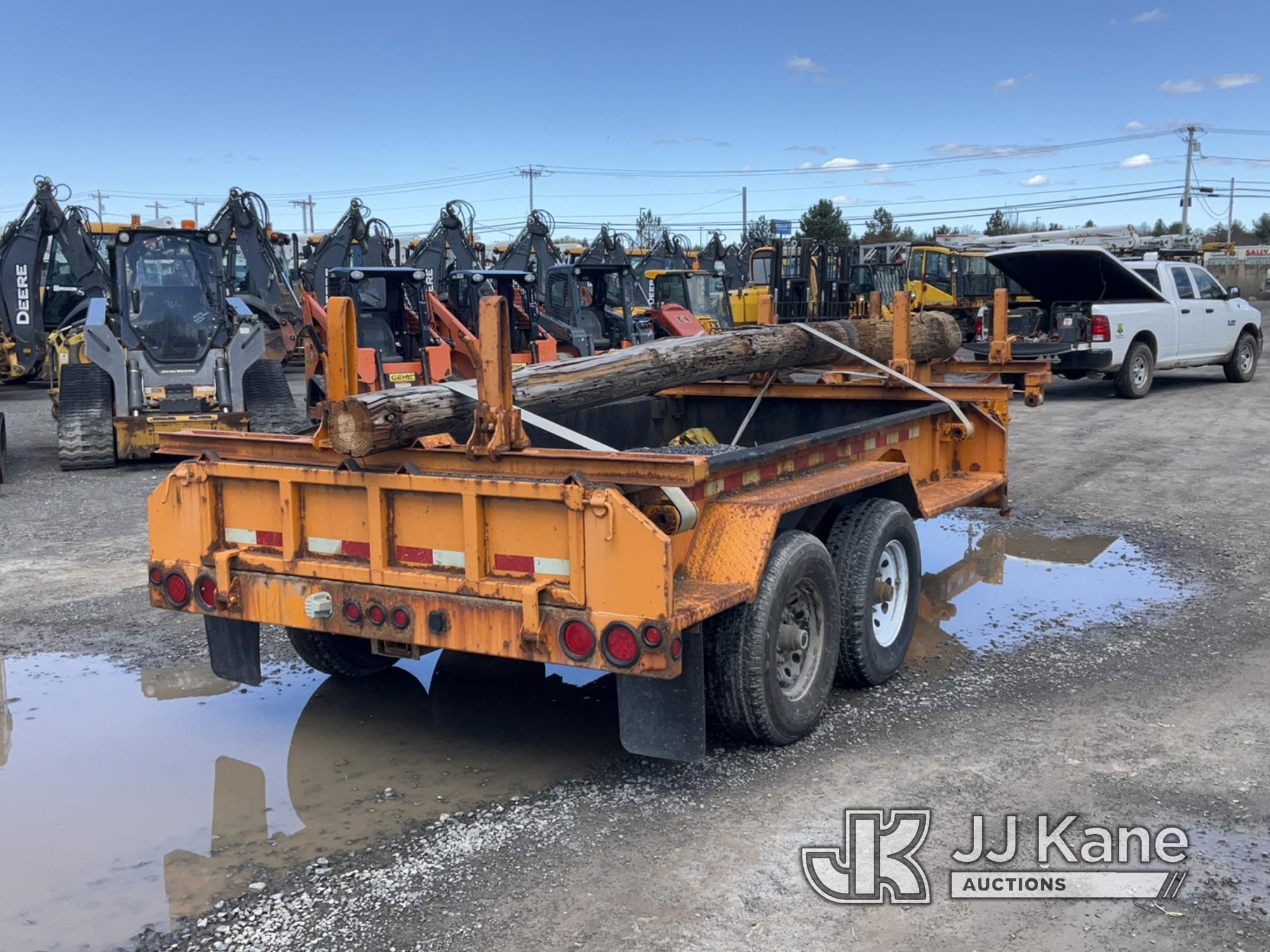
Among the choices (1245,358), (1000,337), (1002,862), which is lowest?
(1002,862)

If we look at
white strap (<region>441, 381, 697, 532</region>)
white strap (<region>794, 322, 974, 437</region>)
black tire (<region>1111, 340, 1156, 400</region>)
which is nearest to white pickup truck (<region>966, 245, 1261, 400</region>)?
black tire (<region>1111, 340, 1156, 400</region>)

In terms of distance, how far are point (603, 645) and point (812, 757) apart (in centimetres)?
119

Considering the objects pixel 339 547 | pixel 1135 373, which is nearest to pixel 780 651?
pixel 339 547

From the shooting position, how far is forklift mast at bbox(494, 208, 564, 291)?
2322cm

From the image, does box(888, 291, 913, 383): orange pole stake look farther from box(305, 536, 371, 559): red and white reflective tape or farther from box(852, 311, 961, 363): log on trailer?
box(305, 536, 371, 559): red and white reflective tape

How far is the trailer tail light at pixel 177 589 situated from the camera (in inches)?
201

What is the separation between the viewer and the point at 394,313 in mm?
14953

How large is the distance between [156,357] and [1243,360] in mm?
16699

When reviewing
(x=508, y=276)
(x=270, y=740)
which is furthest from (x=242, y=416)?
(x=270, y=740)

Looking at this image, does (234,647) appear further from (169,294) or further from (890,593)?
(169,294)

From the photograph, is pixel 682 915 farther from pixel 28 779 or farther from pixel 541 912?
pixel 28 779

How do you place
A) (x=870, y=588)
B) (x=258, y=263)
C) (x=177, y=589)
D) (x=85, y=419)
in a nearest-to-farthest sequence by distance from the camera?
(x=177, y=589) → (x=870, y=588) → (x=85, y=419) → (x=258, y=263)

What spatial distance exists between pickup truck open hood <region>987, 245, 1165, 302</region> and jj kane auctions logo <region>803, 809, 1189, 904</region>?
13548mm

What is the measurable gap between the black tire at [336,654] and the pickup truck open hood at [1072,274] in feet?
42.8
